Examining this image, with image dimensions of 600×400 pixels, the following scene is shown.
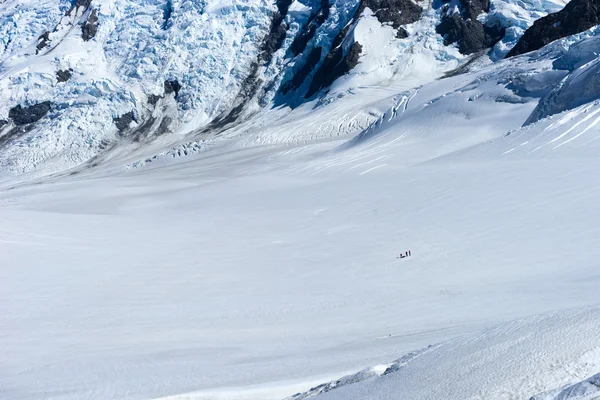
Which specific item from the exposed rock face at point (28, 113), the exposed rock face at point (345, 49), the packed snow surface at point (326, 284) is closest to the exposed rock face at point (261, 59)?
the exposed rock face at point (345, 49)

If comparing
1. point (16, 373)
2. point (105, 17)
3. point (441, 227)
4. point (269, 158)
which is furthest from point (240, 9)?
point (16, 373)

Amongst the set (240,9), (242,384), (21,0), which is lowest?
(242,384)

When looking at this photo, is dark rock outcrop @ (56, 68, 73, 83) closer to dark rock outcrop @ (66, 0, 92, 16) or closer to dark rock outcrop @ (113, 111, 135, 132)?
dark rock outcrop @ (113, 111, 135, 132)

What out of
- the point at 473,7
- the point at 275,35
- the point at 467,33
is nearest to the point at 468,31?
the point at 467,33

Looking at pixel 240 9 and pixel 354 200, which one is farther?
pixel 240 9

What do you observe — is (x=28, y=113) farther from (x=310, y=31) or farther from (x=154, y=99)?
(x=310, y=31)

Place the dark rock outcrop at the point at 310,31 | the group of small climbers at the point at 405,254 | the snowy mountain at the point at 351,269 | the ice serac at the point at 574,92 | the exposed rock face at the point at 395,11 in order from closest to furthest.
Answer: the snowy mountain at the point at 351,269 < the group of small climbers at the point at 405,254 < the ice serac at the point at 574,92 < the exposed rock face at the point at 395,11 < the dark rock outcrop at the point at 310,31

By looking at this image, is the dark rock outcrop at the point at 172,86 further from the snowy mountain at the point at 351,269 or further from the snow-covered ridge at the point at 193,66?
the snowy mountain at the point at 351,269

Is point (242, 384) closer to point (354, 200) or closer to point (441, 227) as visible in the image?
point (441, 227)
